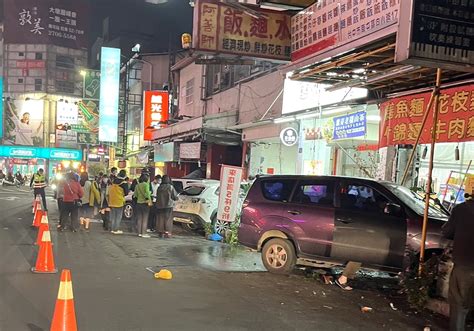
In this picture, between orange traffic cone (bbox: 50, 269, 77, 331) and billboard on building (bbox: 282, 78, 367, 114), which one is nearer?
orange traffic cone (bbox: 50, 269, 77, 331)

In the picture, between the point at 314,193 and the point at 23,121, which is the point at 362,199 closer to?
the point at 314,193

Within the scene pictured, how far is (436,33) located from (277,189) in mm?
4172

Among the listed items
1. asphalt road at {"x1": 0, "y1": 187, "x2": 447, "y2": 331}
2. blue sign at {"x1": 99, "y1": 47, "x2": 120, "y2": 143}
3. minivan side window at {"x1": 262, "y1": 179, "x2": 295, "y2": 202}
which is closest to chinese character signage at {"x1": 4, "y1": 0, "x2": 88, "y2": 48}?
blue sign at {"x1": 99, "y1": 47, "x2": 120, "y2": 143}

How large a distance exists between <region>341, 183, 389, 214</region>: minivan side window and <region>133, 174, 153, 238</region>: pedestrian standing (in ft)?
20.8

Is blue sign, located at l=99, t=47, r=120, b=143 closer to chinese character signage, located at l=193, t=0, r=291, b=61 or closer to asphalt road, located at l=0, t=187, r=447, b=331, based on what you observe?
asphalt road, located at l=0, t=187, r=447, b=331

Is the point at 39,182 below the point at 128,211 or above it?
above

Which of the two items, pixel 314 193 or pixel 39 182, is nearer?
pixel 314 193

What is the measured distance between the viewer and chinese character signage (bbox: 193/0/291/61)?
31.5ft

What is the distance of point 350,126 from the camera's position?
12.5 metres

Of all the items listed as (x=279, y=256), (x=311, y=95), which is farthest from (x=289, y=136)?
(x=279, y=256)

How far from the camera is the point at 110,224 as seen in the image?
13.7m

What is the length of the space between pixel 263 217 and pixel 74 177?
19.7 ft

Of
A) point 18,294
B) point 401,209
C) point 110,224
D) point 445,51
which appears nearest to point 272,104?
point 110,224

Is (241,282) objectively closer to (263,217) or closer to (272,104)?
(263,217)
